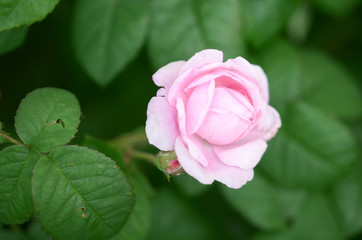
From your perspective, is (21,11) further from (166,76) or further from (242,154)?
(242,154)

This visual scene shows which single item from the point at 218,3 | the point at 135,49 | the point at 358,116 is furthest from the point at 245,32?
the point at 358,116

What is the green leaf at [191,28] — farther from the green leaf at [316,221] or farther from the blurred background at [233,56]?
the green leaf at [316,221]

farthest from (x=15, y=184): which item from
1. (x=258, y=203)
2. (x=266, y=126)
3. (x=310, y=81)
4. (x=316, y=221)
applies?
(x=310, y=81)

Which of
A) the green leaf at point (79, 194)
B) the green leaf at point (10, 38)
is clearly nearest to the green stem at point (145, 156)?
the green leaf at point (79, 194)

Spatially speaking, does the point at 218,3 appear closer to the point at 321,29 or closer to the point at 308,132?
the point at 308,132

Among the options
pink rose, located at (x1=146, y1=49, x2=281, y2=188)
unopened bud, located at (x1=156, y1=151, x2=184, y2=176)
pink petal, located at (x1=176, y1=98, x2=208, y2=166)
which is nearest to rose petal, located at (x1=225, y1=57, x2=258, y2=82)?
pink rose, located at (x1=146, y1=49, x2=281, y2=188)

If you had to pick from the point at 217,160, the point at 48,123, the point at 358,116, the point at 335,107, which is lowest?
the point at 358,116
